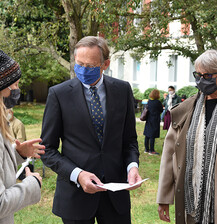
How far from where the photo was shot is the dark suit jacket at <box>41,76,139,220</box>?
8.92 ft

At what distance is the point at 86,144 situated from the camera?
107 inches

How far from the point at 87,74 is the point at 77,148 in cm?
61

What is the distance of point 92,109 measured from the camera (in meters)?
2.80

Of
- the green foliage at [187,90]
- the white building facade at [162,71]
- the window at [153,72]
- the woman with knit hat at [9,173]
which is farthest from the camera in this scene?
the window at [153,72]

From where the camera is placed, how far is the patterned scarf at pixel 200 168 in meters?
2.66

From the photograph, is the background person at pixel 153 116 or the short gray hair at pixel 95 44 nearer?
the short gray hair at pixel 95 44

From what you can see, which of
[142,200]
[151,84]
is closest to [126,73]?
[151,84]

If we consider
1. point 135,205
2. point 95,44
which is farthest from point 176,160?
point 135,205

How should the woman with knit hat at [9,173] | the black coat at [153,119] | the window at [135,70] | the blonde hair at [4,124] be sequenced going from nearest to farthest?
the woman with knit hat at [9,173], the blonde hair at [4,124], the black coat at [153,119], the window at [135,70]

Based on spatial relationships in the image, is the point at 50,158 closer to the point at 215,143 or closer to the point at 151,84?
the point at 215,143

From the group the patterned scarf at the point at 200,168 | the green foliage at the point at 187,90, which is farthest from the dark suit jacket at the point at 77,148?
the green foliage at the point at 187,90

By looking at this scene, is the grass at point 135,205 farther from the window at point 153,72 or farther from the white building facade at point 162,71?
the window at point 153,72

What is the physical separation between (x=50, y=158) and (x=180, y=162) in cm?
107

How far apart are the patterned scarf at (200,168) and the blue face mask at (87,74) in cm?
89
